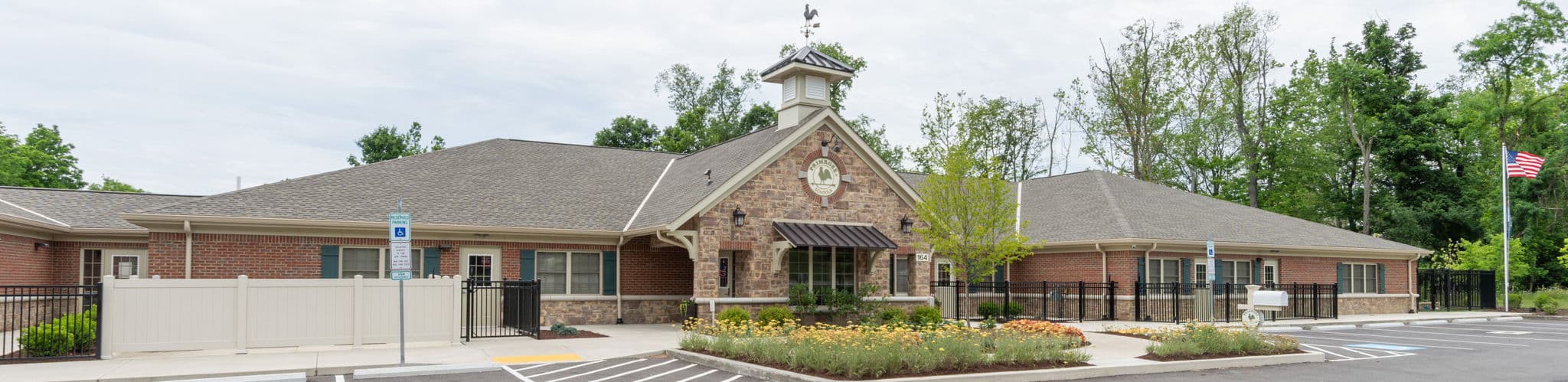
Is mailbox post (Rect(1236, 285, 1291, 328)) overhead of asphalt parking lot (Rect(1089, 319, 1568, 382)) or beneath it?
overhead

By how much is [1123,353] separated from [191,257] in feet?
57.4

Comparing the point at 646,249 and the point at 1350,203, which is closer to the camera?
the point at 646,249

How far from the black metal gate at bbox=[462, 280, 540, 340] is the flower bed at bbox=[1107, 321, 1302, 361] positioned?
10.9 metres

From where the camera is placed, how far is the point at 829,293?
22828 millimetres

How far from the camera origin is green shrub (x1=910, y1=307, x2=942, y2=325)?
2286 cm

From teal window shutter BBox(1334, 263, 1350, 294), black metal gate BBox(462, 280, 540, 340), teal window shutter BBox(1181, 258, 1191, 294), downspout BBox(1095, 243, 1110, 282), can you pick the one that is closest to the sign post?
black metal gate BBox(462, 280, 540, 340)

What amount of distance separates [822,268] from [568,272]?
5912 mm

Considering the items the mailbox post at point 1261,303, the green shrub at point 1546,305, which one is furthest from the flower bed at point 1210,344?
the green shrub at point 1546,305

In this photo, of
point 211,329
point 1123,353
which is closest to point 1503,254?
point 1123,353

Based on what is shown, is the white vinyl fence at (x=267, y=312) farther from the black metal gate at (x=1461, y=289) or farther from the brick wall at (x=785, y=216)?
the black metal gate at (x=1461, y=289)

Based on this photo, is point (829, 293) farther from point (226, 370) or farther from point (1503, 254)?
point (1503, 254)

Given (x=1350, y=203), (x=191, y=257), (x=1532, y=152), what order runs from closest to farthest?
(x=191, y=257) → (x=1532, y=152) → (x=1350, y=203)

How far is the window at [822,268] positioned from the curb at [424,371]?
32.5 feet

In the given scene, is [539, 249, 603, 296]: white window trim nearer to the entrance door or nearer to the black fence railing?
the entrance door
